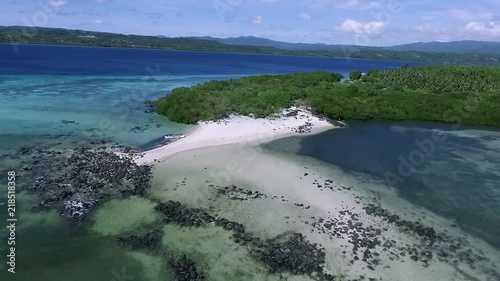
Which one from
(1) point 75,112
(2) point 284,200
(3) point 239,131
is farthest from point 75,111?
(2) point 284,200

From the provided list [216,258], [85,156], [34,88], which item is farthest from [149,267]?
[34,88]

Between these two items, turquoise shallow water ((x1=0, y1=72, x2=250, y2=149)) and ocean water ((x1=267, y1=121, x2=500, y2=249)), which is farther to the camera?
turquoise shallow water ((x1=0, y1=72, x2=250, y2=149))

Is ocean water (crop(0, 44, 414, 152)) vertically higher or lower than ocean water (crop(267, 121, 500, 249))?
higher

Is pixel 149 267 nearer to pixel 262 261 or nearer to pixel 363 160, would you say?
pixel 262 261

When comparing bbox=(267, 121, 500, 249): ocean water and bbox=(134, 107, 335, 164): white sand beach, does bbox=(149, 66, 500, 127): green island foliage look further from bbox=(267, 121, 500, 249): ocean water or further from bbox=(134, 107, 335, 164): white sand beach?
bbox=(267, 121, 500, 249): ocean water

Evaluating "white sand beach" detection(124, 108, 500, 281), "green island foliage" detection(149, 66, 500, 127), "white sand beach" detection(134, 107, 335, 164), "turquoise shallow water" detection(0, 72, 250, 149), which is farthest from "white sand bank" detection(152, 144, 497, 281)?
"green island foliage" detection(149, 66, 500, 127)

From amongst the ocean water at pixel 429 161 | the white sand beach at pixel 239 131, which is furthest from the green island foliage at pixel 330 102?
the ocean water at pixel 429 161
